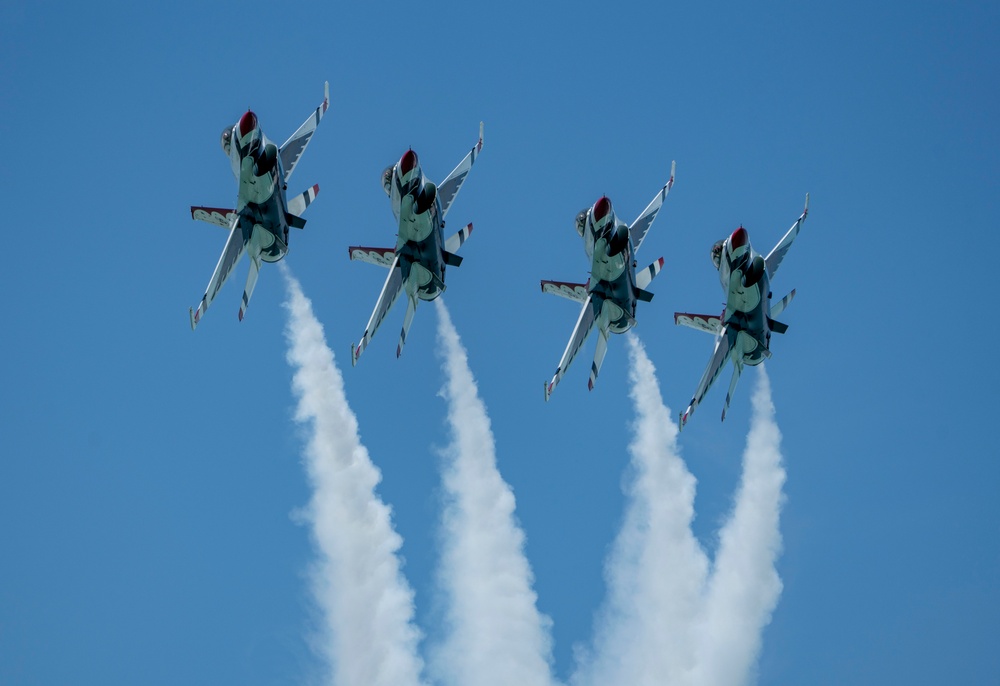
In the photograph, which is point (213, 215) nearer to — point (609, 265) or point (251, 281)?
point (251, 281)

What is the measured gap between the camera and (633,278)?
294 ft

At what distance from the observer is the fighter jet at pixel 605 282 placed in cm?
8700

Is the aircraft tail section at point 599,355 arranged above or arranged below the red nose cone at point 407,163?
below

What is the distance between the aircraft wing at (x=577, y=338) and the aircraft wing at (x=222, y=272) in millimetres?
18415

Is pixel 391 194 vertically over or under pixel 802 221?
under

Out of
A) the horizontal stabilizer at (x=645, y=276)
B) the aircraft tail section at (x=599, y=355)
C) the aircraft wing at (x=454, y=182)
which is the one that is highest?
the aircraft wing at (x=454, y=182)

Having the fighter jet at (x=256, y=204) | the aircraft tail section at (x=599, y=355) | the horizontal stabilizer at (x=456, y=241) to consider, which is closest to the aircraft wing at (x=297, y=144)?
the fighter jet at (x=256, y=204)

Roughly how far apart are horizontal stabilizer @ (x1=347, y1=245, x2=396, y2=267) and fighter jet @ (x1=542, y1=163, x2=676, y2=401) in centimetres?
→ 895

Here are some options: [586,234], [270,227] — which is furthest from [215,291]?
[586,234]

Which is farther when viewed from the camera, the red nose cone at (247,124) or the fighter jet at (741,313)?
the fighter jet at (741,313)

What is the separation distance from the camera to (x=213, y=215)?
8862 cm

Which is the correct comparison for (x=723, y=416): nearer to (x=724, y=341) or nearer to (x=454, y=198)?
(x=724, y=341)

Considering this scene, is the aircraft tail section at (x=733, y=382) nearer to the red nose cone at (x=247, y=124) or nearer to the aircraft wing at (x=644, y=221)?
the aircraft wing at (x=644, y=221)

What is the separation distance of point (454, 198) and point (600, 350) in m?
11.9
